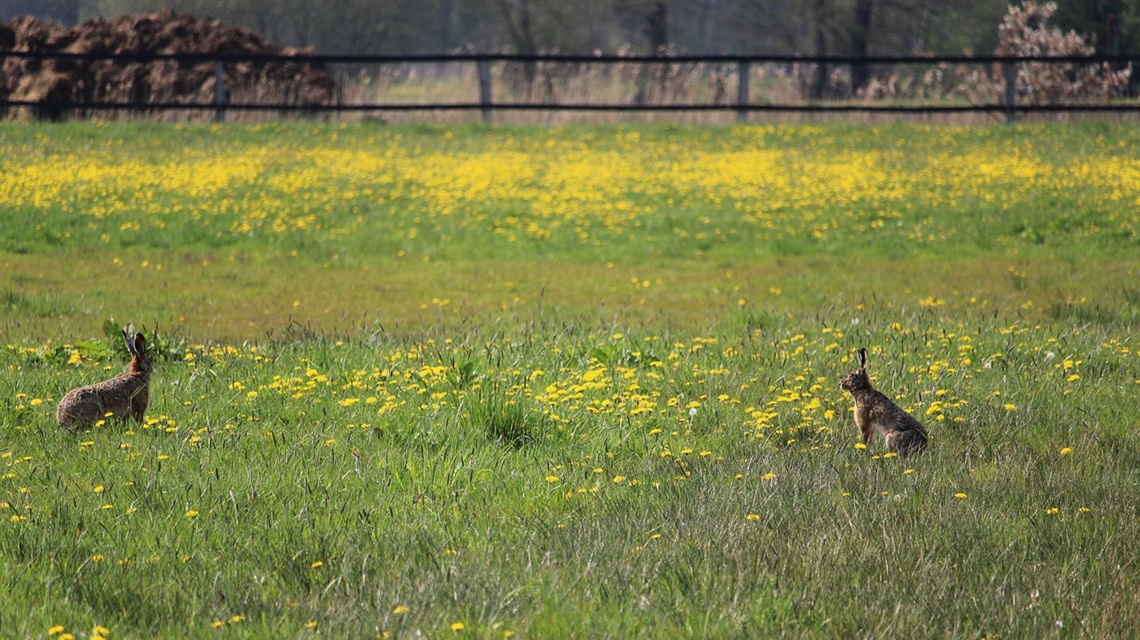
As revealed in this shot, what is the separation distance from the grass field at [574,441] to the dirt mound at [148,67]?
14.5 m

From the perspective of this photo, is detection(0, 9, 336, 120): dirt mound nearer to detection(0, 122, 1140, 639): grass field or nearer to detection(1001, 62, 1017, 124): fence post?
detection(0, 122, 1140, 639): grass field

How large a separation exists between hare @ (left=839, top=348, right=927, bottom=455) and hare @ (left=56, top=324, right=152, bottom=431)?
3469 mm

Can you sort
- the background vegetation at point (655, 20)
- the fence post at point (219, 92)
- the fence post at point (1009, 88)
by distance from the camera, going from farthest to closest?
the background vegetation at point (655, 20), the fence post at point (219, 92), the fence post at point (1009, 88)

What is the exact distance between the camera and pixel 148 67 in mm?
29391

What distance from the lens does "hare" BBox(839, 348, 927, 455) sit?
18.0ft

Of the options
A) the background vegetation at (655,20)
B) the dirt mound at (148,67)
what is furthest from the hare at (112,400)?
the background vegetation at (655,20)

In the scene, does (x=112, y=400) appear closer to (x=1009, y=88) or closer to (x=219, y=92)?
(x=219, y=92)

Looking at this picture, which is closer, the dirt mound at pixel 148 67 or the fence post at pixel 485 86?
the fence post at pixel 485 86

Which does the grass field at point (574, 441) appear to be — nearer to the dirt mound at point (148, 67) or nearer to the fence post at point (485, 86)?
the fence post at point (485, 86)

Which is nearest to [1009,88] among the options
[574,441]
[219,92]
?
[219,92]

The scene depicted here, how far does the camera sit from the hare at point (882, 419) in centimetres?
550

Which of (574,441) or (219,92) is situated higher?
(219,92)

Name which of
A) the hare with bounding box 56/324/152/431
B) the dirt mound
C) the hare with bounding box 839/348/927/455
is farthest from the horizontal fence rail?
the hare with bounding box 839/348/927/455

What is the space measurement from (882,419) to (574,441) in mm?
1482
